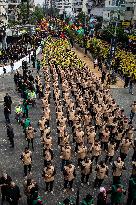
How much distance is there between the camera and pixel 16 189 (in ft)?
38.3

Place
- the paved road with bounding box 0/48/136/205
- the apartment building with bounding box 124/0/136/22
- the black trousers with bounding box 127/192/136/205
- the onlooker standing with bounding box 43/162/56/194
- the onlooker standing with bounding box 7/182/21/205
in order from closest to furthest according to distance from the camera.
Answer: the onlooker standing with bounding box 7/182/21/205
the black trousers with bounding box 127/192/136/205
the onlooker standing with bounding box 43/162/56/194
the paved road with bounding box 0/48/136/205
the apartment building with bounding box 124/0/136/22

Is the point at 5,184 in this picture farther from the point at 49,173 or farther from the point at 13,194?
the point at 49,173

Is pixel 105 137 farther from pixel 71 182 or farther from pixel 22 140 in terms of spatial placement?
pixel 22 140

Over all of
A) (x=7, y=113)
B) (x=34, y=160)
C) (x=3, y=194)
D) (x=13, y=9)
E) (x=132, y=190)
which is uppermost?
(x=13, y=9)

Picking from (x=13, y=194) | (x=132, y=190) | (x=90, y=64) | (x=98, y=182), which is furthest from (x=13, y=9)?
(x=132, y=190)

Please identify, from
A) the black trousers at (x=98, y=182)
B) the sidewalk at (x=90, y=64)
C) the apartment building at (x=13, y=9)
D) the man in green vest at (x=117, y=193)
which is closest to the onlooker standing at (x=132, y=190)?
the man in green vest at (x=117, y=193)

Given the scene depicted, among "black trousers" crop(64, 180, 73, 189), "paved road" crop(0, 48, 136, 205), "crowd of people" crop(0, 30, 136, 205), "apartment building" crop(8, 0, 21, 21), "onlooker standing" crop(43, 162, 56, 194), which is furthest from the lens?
"apartment building" crop(8, 0, 21, 21)

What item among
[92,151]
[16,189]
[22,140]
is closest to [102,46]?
[22,140]

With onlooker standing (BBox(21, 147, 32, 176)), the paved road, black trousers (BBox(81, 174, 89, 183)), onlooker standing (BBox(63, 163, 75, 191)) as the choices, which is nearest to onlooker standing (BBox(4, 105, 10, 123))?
the paved road

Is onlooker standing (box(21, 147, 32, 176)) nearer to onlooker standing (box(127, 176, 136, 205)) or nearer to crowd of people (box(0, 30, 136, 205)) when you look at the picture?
crowd of people (box(0, 30, 136, 205))

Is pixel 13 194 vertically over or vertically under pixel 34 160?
over

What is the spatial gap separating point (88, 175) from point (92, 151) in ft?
4.34

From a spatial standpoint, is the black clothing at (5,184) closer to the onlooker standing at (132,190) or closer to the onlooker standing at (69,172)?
the onlooker standing at (69,172)

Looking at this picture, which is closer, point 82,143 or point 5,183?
point 5,183
